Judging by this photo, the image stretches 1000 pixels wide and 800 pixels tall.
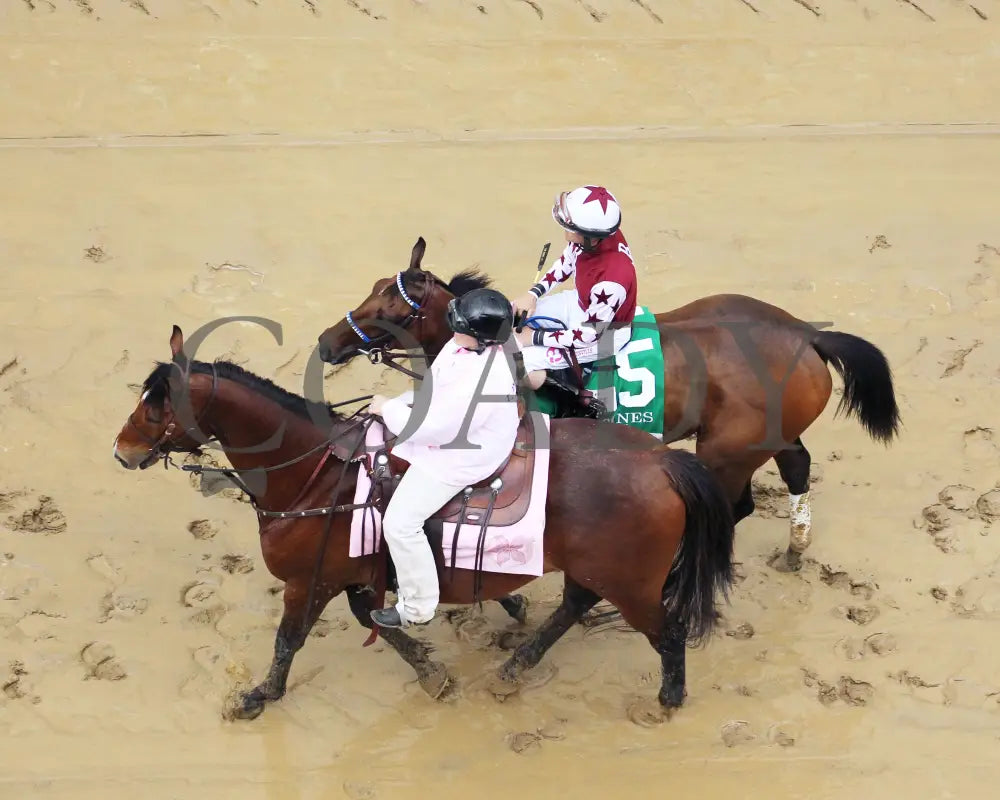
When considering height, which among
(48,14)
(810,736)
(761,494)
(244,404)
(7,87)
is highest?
(48,14)

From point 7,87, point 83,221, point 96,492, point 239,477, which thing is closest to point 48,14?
point 7,87

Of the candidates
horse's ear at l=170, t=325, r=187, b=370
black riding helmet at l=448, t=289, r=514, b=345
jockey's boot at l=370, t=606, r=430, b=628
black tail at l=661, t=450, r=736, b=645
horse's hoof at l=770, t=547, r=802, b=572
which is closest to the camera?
black riding helmet at l=448, t=289, r=514, b=345

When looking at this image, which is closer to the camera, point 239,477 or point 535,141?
point 239,477

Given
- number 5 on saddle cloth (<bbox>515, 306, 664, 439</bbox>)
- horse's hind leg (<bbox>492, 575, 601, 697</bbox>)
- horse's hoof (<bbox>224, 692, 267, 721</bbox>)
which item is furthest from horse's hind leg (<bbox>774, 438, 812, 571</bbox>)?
horse's hoof (<bbox>224, 692, 267, 721</bbox>)

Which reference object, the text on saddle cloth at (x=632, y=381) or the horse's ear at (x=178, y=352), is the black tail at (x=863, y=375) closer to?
the text on saddle cloth at (x=632, y=381)

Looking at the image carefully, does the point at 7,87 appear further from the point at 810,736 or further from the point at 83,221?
the point at 810,736

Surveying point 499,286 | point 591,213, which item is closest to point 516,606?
point 591,213

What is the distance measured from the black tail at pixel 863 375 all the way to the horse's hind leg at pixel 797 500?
41 cm

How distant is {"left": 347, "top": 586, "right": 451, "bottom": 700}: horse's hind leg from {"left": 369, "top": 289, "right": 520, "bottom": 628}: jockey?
484 mm

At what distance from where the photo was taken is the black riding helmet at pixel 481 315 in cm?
441

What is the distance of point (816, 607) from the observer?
6.05 meters

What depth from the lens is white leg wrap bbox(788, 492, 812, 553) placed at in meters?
6.24

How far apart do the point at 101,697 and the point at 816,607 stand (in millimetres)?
3830

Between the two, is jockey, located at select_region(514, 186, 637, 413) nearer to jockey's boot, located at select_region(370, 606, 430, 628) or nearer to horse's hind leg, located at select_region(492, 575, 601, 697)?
horse's hind leg, located at select_region(492, 575, 601, 697)
